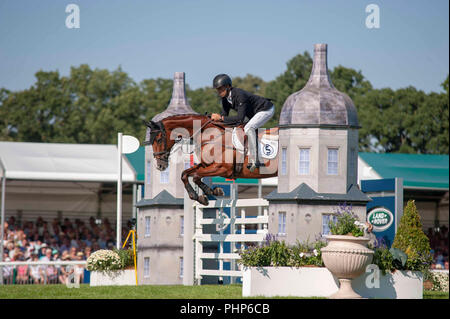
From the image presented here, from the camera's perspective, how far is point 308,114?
41.1ft

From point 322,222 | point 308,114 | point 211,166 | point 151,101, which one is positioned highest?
point 151,101

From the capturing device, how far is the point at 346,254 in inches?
409

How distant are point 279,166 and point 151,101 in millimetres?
28661

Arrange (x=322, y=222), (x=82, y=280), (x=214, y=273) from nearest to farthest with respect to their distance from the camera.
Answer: (x=322, y=222), (x=214, y=273), (x=82, y=280)

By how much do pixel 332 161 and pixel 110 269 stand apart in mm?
5403

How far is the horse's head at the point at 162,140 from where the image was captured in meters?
11.9

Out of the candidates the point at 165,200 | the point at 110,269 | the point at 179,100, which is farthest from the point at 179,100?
the point at 110,269

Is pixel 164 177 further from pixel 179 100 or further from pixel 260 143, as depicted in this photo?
pixel 260 143

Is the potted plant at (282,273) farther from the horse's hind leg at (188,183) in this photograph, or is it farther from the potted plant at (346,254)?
the horse's hind leg at (188,183)

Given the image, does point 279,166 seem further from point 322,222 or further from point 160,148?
point 160,148

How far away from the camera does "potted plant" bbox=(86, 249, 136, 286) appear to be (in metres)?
15.3

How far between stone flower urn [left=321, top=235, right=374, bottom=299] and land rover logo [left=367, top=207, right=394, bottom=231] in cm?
406

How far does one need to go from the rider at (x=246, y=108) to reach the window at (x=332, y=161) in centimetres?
114
